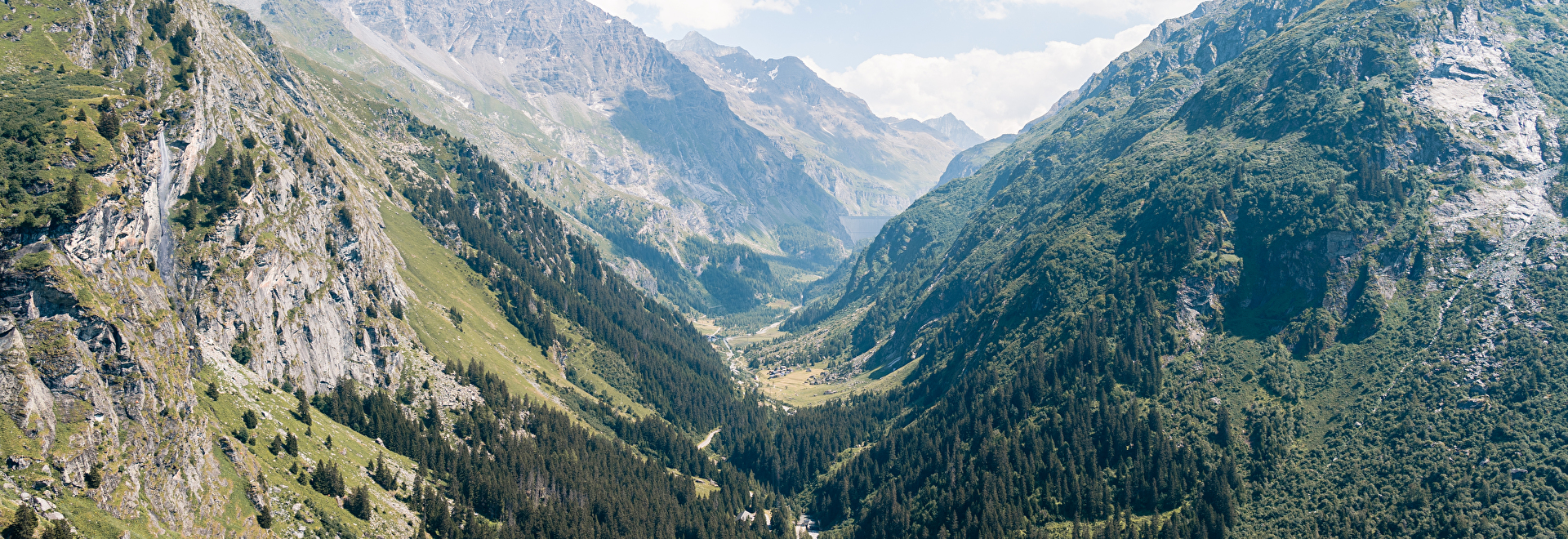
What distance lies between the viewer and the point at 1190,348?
185625 millimetres

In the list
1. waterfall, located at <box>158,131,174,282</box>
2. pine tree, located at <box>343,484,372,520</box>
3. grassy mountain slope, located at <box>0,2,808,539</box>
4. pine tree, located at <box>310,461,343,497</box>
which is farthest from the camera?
waterfall, located at <box>158,131,174,282</box>

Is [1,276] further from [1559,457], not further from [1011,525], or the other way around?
[1559,457]

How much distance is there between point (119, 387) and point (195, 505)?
1568 cm

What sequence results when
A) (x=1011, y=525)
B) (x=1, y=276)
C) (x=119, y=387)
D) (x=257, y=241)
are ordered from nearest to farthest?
(x=1, y=276)
(x=119, y=387)
(x=257, y=241)
(x=1011, y=525)

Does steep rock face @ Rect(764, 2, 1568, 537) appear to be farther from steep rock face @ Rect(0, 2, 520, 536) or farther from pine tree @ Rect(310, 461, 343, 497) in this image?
steep rock face @ Rect(0, 2, 520, 536)

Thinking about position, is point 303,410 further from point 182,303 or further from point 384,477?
point 182,303

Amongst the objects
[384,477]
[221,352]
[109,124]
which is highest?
[109,124]

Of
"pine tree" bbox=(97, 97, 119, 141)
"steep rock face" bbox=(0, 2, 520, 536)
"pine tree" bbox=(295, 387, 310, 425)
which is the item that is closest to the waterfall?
"steep rock face" bbox=(0, 2, 520, 536)

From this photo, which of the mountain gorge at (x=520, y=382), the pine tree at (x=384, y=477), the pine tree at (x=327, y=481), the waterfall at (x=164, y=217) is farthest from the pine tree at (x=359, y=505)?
the waterfall at (x=164, y=217)

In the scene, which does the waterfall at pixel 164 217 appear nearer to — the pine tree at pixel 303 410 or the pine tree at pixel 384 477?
the pine tree at pixel 303 410

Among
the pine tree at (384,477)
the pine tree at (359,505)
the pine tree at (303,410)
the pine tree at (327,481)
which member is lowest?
the pine tree at (384,477)

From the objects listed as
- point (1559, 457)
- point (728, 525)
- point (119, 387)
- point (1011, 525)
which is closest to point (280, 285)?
point (119, 387)

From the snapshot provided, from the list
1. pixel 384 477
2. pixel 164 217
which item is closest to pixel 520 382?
pixel 384 477

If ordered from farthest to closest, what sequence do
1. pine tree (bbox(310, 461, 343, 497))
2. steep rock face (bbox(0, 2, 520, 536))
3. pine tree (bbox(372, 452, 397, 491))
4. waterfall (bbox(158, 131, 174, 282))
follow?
pine tree (bbox(372, 452, 397, 491))
waterfall (bbox(158, 131, 174, 282))
pine tree (bbox(310, 461, 343, 497))
steep rock face (bbox(0, 2, 520, 536))
